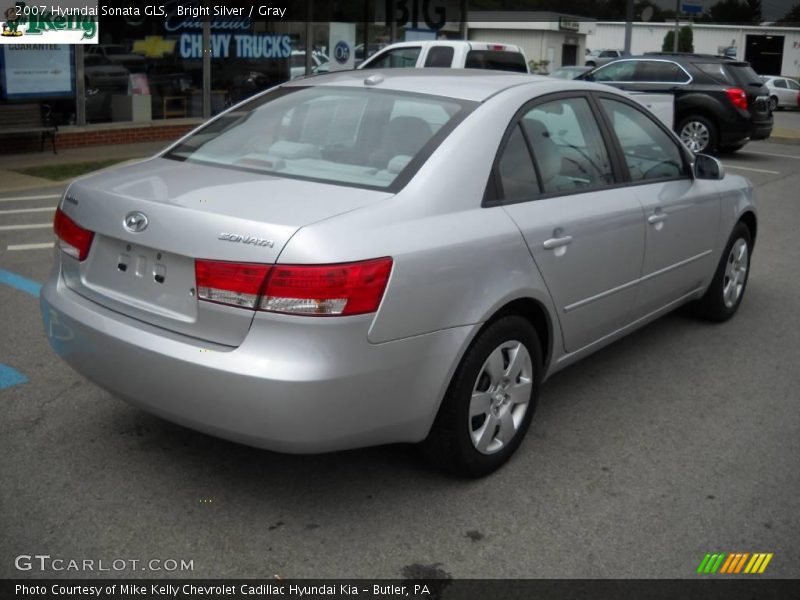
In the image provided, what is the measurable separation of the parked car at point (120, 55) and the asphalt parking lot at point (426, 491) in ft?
33.7

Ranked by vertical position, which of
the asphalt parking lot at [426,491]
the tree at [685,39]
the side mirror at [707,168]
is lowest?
the asphalt parking lot at [426,491]

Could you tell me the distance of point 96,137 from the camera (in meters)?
14.5

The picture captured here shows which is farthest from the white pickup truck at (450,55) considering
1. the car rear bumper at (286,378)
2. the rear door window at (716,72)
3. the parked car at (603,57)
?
the car rear bumper at (286,378)

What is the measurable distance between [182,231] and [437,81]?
1609 mm

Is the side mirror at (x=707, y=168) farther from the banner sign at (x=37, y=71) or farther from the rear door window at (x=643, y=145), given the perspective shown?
the banner sign at (x=37, y=71)

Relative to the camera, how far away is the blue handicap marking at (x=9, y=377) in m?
4.75

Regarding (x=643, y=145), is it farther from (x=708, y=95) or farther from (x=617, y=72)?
(x=617, y=72)

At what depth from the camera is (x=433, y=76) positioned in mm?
4527

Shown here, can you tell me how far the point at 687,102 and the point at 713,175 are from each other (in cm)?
1150

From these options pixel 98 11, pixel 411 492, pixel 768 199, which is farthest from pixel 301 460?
pixel 98 11

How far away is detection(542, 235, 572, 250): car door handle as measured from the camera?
4008mm

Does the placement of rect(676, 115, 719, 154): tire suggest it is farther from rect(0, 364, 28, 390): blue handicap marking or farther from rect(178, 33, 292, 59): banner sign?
rect(0, 364, 28, 390): blue handicap marking

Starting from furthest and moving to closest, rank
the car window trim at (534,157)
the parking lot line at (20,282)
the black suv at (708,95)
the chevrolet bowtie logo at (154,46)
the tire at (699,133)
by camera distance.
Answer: the tire at (699,133) < the black suv at (708,95) < the chevrolet bowtie logo at (154,46) < the parking lot line at (20,282) < the car window trim at (534,157)
